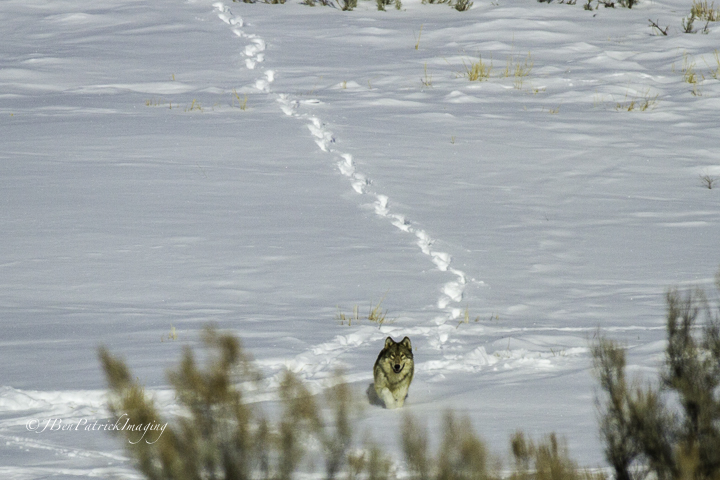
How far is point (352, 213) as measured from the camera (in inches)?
305

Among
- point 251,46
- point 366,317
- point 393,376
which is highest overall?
point 251,46

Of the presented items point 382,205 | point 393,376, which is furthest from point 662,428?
point 382,205

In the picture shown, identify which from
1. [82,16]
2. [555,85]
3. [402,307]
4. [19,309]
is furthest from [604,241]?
[82,16]

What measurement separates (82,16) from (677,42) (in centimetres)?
1155

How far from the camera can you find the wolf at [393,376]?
395 centimetres

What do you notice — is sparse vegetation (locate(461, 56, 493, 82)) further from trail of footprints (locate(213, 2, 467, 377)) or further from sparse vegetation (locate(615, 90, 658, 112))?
trail of footprints (locate(213, 2, 467, 377))

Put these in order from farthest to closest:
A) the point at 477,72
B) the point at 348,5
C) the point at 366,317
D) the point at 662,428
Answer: the point at 348,5 < the point at 477,72 < the point at 366,317 < the point at 662,428

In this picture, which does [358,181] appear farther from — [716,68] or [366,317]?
[716,68]

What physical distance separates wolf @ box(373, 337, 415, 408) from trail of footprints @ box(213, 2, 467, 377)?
60cm

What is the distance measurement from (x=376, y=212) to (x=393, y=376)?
3981 millimetres

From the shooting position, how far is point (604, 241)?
23.9 ft

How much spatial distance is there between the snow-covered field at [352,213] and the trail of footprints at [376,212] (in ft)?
0.10

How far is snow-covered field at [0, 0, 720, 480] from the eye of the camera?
4484 mm

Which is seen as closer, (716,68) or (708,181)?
(708,181)
